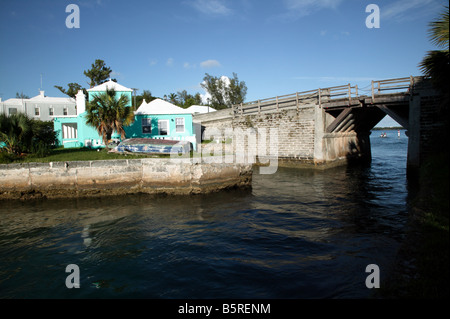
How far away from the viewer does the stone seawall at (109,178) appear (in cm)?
1256

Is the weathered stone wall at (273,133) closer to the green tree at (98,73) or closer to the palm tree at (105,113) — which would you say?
the palm tree at (105,113)

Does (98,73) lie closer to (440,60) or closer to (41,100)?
(41,100)

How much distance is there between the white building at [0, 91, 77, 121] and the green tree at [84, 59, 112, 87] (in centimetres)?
1472

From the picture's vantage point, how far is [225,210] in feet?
36.2

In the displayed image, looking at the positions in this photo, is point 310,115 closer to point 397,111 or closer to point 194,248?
point 397,111

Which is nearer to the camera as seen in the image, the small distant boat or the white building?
the small distant boat

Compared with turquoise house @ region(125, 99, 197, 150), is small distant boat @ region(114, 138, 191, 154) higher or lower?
lower

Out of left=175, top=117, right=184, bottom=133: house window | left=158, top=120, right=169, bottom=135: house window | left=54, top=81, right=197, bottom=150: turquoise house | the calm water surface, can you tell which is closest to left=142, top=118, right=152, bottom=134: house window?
left=54, top=81, right=197, bottom=150: turquoise house

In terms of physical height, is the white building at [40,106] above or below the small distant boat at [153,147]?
above

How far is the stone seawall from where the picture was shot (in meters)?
12.6

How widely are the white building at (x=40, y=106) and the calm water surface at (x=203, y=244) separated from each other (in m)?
30.3

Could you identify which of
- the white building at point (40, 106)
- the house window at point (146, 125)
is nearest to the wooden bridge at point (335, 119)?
the house window at point (146, 125)

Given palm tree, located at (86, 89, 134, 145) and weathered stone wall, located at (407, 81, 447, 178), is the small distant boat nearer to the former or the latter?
palm tree, located at (86, 89, 134, 145)

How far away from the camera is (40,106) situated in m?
36.5
